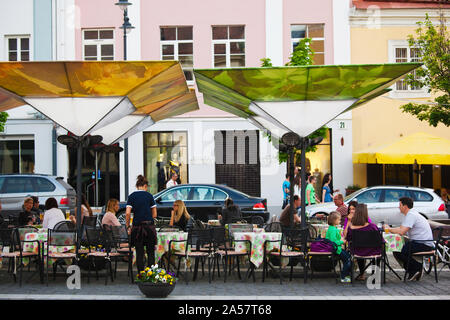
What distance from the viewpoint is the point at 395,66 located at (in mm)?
12070

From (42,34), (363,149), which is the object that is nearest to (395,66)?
(363,149)

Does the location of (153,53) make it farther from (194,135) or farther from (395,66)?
(395,66)

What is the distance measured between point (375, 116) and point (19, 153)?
13.9 m

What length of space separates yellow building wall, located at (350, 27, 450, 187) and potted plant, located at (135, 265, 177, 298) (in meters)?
17.3

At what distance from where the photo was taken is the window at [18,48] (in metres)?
27.0

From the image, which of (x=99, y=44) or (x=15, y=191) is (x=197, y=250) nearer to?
(x=15, y=191)

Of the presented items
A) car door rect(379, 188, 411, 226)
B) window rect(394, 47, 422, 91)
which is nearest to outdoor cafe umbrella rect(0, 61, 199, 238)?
car door rect(379, 188, 411, 226)

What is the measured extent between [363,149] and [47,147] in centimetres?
1221

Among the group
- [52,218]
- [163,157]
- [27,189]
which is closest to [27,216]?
[52,218]

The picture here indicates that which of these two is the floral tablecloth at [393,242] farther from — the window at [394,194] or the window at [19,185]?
the window at [19,185]

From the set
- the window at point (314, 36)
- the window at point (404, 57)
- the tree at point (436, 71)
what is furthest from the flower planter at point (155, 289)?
the window at point (404, 57)

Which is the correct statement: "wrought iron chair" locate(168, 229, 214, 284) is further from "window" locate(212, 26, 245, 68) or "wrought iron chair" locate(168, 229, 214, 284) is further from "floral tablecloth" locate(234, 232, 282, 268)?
"window" locate(212, 26, 245, 68)

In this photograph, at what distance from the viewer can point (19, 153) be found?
27.0 m

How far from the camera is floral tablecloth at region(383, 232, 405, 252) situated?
40.8ft
